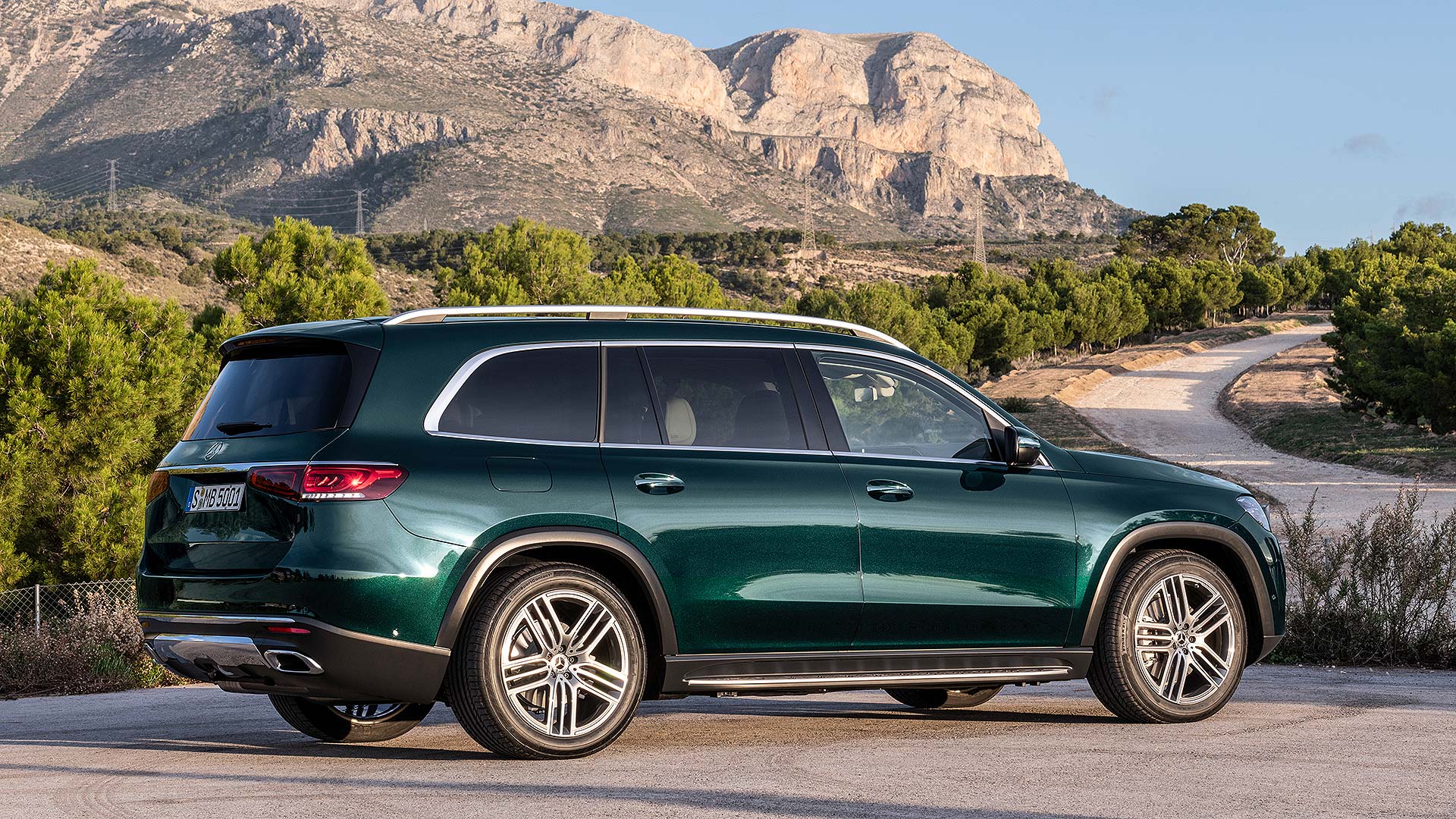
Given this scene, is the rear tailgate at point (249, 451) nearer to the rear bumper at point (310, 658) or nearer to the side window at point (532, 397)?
the rear bumper at point (310, 658)

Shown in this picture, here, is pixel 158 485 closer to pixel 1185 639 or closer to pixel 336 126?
pixel 1185 639

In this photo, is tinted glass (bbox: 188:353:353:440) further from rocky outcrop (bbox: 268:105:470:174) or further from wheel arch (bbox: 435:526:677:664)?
rocky outcrop (bbox: 268:105:470:174)

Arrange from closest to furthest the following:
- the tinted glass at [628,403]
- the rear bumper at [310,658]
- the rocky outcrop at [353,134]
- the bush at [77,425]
A: the rear bumper at [310,658] → the tinted glass at [628,403] → the bush at [77,425] → the rocky outcrop at [353,134]

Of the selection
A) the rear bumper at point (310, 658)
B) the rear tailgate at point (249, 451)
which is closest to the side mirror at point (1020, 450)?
the rear bumper at point (310, 658)

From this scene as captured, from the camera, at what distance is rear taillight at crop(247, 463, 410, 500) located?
5.64 metres

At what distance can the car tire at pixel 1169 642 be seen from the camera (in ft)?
23.6

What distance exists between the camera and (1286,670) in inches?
382

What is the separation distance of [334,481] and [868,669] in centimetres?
249

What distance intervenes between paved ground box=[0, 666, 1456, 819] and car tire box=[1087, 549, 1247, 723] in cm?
15

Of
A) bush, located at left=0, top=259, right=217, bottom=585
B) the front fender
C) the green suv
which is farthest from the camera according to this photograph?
bush, located at left=0, top=259, right=217, bottom=585

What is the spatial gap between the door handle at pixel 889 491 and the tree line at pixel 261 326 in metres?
20.4

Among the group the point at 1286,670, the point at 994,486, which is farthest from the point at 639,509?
the point at 1286,670

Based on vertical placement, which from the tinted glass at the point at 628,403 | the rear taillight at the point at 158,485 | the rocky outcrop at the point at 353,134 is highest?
the rocky outcrop at the point at 353,134

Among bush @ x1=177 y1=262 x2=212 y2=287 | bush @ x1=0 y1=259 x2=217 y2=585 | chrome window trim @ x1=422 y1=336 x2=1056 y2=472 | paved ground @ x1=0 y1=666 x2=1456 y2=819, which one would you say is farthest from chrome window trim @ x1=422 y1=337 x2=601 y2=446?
bush @ x1=177 y1=262 x2=212 y2=287
